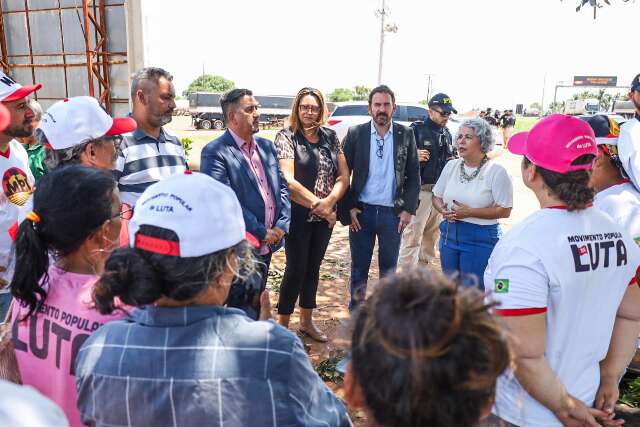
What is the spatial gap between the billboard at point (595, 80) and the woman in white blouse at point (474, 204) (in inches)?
3604

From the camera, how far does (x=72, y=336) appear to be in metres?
1.43

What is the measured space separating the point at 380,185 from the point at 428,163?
166 centimetres

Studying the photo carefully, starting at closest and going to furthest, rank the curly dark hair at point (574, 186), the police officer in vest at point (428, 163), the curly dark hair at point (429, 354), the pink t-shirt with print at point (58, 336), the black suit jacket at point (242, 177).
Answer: the curly dark hair at point (429, 354), the pink t-shirt with print at point (58, 336), the curly dark hair at point (574, 186), the black suit jacket at point (242, 177), the police officer in vest at point (428, 163)

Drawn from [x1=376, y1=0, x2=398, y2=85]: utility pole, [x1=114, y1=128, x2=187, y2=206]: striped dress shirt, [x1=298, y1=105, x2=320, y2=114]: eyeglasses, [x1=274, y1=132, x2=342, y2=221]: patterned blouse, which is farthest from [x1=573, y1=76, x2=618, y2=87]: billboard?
[x1=114, y1=128, x2=187, y2=206]: striped dress shirt

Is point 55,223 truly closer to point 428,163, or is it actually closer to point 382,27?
point 428,163

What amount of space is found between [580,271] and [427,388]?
91 cm

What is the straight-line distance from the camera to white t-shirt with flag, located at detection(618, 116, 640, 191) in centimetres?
218

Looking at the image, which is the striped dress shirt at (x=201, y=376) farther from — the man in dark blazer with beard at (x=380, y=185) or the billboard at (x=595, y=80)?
the billboard at (x=595, y=80)

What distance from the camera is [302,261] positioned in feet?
13.0

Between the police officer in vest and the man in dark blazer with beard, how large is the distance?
4.18 feet

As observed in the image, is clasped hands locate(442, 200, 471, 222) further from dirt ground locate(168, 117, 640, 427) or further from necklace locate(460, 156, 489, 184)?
dirt ground locate(168, 117, 640, 427)

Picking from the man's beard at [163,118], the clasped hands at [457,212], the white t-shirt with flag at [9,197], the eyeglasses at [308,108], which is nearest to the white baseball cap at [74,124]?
the white t-shirt with flag at [9,197]

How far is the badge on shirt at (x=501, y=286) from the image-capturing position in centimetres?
152

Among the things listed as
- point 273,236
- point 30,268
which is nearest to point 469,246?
point 273,236
